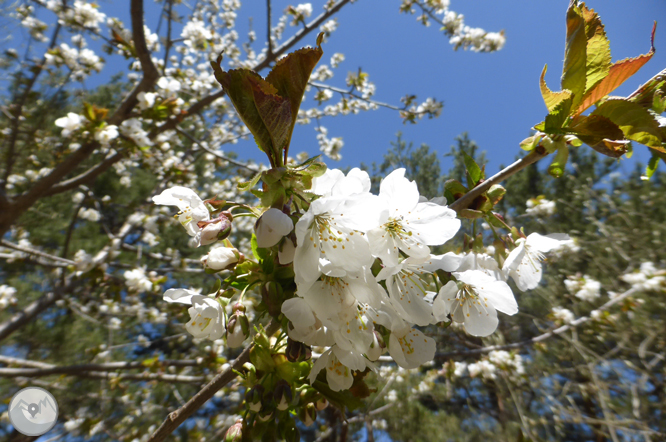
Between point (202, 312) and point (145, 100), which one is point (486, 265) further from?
point (145, 100)

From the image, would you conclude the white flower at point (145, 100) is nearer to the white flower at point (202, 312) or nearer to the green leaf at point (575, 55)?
the white flower at point (202, 312)

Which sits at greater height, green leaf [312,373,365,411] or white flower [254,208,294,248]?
white flower [254,208,294,248]

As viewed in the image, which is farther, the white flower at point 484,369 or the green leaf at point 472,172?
the white flower at point 484,369

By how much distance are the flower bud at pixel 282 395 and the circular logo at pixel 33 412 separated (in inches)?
23.5

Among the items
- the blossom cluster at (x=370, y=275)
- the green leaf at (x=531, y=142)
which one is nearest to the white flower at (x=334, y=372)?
the blossom cluster at (x=370, y=275)

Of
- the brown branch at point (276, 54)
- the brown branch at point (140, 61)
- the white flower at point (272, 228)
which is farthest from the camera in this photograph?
the brown branch at point (276, 54)

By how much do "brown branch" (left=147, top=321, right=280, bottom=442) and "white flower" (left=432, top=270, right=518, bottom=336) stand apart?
320 millimetres

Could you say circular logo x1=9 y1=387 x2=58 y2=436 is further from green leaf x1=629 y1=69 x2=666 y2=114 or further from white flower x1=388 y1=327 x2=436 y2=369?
green leaf x1=629 y1=69 x2=666 y2=114

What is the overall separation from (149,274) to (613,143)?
3033 mm

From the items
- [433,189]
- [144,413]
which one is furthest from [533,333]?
[144,413]

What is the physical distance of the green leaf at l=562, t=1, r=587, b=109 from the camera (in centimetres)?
50

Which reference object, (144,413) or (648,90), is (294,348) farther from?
(144,413)

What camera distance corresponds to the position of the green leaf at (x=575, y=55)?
0.50 m

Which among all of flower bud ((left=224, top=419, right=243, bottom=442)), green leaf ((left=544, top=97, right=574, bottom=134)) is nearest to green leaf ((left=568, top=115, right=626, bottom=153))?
green leaf ((left=544, top=97, right=574, bottom=134))
